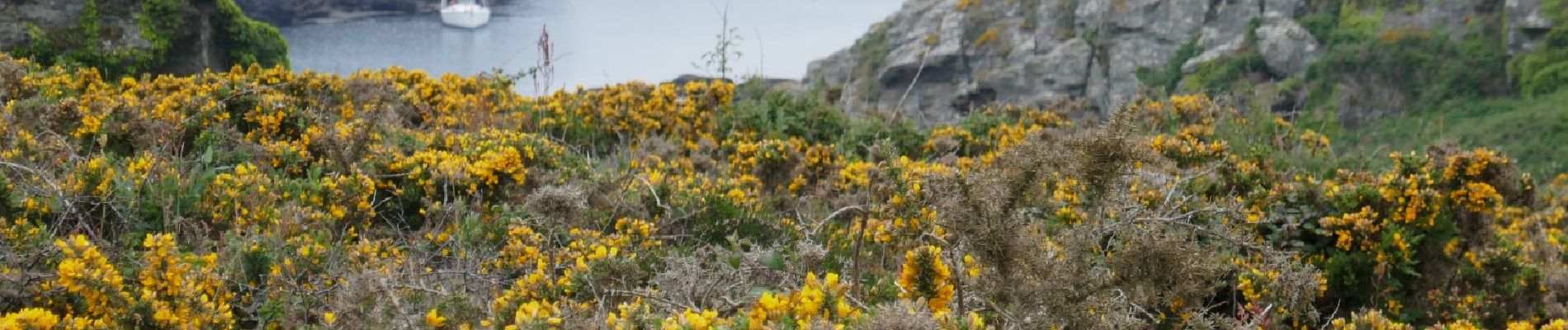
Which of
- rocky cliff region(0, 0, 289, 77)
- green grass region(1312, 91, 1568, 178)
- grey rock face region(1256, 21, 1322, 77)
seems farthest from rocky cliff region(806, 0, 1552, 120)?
rocky cliff region(0, 0, 289, 77)

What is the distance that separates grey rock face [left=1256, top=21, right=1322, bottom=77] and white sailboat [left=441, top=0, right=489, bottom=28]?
61.9 metres

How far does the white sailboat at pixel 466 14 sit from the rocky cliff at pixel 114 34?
1949cm

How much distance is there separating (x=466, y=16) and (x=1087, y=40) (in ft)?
228

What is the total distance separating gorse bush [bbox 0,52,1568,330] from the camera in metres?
2.71

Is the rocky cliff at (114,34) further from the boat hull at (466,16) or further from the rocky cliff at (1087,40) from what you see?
the rocky cliff at (1087,40)

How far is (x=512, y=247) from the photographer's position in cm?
387

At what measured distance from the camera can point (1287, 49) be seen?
75125 mm

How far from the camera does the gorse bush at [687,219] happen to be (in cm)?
271

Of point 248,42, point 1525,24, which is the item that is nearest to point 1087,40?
point 1525,24

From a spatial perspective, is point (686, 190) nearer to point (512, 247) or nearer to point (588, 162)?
point (588, 162)

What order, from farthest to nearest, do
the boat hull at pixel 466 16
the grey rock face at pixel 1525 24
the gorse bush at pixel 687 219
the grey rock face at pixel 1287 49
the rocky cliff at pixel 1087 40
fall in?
the rocky cliff at pixel 1087 40 → the grey rock face at pixel 1287 49 → the grey rock face at pixel 1525 24 → the boat hull at pixel 466 16 → the gorse bush at pixel 687 219

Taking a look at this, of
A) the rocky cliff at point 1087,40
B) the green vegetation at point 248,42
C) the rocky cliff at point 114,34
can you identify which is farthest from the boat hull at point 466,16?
the rocky cliff at point 1087,40

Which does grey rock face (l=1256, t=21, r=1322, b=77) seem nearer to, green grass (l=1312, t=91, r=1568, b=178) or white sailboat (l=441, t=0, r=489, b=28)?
green grass (l=1312, t=91, r=1568, b=178)

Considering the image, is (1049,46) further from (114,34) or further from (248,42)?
(114,34)
